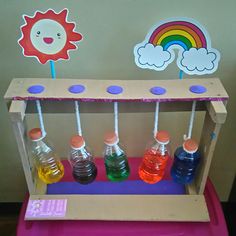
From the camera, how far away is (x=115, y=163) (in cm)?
86

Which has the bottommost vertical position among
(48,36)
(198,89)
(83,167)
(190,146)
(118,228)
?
(118,228)

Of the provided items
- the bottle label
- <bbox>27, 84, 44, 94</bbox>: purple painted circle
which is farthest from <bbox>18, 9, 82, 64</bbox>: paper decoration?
the bottle label

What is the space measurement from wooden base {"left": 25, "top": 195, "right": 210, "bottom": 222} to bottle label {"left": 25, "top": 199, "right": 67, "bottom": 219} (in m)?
0.01

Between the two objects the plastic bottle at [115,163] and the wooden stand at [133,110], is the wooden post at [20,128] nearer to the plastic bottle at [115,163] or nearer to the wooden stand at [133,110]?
the wooden stand at [133,110]

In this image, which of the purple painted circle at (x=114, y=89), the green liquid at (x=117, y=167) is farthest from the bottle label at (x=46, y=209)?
the purple painted circle at (x=114, y=89)

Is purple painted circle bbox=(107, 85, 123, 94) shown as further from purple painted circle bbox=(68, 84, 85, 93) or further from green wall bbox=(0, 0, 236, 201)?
green wall bbox=(0, 0, 236, 201)

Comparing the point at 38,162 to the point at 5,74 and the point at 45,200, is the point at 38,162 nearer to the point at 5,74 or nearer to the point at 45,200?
the point at 45,200

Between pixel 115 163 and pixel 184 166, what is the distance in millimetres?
206

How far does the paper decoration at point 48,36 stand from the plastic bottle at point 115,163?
26cm

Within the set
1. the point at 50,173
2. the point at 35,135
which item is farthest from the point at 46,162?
the point at 35,135

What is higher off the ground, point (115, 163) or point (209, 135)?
point (209, 135)

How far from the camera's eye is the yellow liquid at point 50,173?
88 centimetres

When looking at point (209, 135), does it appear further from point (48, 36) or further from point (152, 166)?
point (48, 36)

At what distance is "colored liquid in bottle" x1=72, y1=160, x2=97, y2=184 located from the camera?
0.85m
